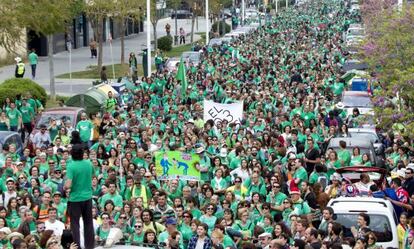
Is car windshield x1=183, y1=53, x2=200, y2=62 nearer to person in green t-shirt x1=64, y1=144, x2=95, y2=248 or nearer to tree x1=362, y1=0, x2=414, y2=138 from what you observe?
tree x1=362, y1=0, x2=414, y2=138

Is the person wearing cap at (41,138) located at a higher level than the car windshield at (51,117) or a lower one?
lower

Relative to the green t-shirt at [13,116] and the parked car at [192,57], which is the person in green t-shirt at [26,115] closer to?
the green t-shirt at [13,116]

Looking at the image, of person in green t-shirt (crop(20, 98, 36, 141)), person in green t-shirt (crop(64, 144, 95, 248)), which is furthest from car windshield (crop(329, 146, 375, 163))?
person in green t-shirt (crop(64, 144, 95, 248))

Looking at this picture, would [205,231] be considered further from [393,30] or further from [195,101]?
[195,101]

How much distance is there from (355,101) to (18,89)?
31.3ft

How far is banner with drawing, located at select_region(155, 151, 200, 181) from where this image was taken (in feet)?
64.7

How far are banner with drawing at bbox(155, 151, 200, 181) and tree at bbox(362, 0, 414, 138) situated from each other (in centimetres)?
439

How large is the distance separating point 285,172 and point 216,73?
1943 cm

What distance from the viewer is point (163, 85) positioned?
35438mm

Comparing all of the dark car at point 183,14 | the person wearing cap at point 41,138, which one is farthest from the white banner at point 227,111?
the dark car at point 183,14

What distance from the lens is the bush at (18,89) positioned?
33.7 m

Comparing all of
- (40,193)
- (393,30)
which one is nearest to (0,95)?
(393,30)

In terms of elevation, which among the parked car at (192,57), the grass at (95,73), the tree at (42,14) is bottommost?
the grass at (95,73)

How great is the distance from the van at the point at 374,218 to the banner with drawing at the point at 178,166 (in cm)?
387
